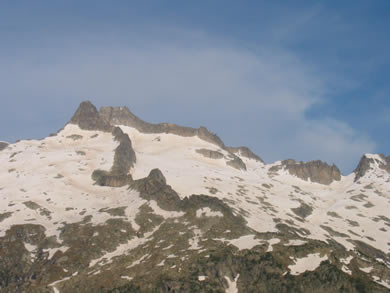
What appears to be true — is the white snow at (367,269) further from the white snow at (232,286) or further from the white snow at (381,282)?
the white snow at (232,286)

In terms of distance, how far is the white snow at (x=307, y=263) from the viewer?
3191 inches

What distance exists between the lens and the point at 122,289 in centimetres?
8150

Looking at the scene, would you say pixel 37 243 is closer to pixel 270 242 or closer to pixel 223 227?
pixel 223 227

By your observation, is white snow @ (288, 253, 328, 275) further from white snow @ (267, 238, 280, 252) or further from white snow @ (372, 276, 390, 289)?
white snow @ (372, 276, 390, 289)

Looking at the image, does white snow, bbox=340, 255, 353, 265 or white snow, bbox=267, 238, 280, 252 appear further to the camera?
white snow, bbox=267, 238, 280, 252

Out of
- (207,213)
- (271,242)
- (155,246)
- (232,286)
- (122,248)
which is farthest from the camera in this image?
(207,213)

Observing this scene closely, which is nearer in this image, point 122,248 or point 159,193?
point 122,248

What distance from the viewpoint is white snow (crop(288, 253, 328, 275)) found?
81.1m

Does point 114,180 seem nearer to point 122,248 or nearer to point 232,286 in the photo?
point 122,248

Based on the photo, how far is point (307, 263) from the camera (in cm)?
8306

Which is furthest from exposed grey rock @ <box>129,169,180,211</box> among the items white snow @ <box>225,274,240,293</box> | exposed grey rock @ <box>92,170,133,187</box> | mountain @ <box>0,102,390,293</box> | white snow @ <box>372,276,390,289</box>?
white snow @ <box>372,276,390,289</box>

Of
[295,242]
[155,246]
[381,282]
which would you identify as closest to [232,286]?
[295,242]

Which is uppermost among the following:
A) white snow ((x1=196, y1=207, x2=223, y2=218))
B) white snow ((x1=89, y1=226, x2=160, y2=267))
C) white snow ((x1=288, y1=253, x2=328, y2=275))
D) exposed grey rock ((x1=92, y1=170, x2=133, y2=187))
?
exposed grey rock ((x1=92, y1=170, x2=133, y2=187))

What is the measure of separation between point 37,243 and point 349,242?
115958 mm
